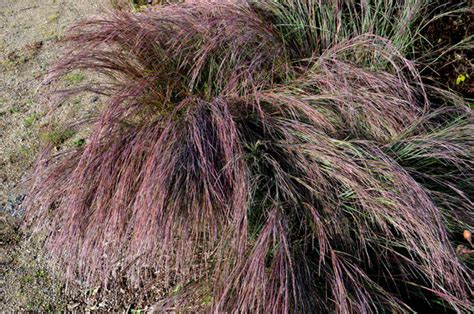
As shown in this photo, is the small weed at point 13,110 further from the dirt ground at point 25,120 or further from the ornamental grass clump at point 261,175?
the ornamental grass clump at point 261,175

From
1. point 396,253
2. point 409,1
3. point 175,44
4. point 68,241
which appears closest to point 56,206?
point 68,241

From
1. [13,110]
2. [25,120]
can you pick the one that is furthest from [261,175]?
[13,110]

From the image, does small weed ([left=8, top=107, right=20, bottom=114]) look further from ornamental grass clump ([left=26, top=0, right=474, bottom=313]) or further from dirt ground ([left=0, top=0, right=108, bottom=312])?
ornamental grass clump ([left=26, top=0, right=474, bottom=313])

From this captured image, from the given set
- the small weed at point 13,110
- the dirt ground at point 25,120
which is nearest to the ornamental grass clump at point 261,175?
the dirt ground at point 25,120

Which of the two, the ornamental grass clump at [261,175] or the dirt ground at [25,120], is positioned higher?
the ornamental grass clump at [261,175]

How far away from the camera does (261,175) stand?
2.17 meters

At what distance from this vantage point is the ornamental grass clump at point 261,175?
1981 mm

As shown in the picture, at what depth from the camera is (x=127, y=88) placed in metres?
2.44

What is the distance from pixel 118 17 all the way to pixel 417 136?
5.26ft

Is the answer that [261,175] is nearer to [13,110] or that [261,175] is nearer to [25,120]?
[25,120]

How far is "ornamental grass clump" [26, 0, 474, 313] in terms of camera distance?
198 cm

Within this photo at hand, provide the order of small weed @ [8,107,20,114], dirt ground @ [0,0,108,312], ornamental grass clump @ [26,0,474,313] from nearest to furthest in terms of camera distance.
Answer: ornamental grass clump @ [26,0,474,313] → dirt ground @ [0,0,108,312] → small weed @ [8,107,20,114]

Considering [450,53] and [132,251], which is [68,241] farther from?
[450,53]

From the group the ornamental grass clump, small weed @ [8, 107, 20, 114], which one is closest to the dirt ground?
small weed @ [8, 107, 20, 114]
